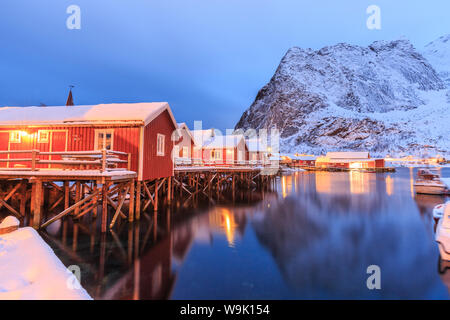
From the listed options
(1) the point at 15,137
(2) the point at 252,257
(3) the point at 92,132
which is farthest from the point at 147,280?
(1) the point at 15,137

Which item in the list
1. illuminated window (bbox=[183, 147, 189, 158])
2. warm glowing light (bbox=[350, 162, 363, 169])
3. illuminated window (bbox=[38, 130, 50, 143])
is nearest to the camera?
illuminated window (bbox=[38, 130, 50, 143])

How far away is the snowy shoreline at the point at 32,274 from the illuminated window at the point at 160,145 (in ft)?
26.1

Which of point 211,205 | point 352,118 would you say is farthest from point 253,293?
point 352,118

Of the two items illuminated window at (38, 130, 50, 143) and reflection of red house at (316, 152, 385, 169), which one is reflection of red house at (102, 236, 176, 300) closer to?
illuminated window at (38, 130, 50, 143)

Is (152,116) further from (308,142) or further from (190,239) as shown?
(308,142)

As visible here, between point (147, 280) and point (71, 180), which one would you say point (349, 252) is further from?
point (71, 180)

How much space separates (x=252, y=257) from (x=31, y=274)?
681cm

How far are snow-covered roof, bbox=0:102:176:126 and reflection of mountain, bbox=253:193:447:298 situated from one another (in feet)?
29.7

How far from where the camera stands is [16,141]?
14062 mm

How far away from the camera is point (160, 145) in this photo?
1557 cm

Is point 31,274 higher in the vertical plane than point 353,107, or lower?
lower

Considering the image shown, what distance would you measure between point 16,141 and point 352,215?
2209 centimetres

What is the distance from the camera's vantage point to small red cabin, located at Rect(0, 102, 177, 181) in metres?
13.2

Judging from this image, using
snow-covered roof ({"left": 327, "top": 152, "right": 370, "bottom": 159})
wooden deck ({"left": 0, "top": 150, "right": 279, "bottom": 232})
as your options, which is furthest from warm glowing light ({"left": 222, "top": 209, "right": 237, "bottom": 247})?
snow-covered roof ({"left": 327, "top": 152, "right": 370, "bottom": 159})
